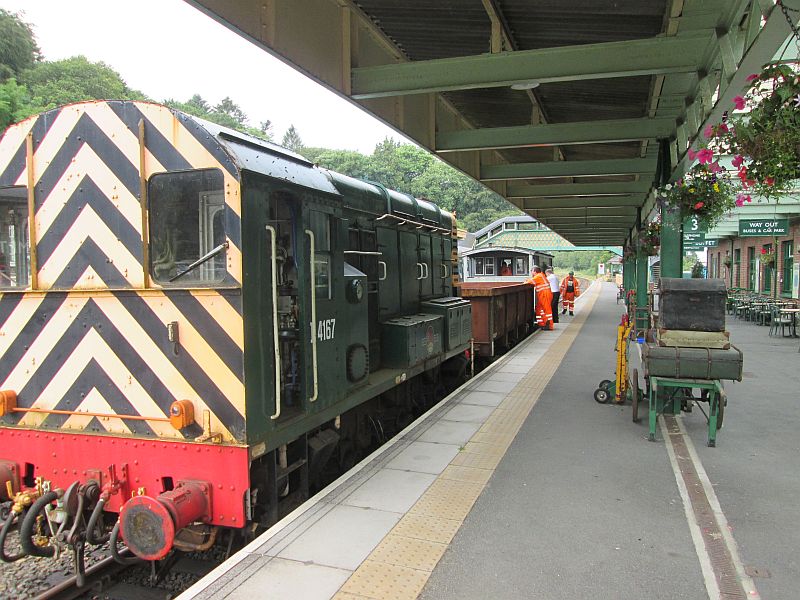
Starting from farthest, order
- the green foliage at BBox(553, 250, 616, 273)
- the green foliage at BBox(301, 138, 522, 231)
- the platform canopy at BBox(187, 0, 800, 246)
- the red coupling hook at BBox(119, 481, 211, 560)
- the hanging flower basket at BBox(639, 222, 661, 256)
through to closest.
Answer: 1. the green foliage at BBox(553, 250, 616, 273)
2. the green foliage at BBox(301, 138, 522, 231)
3. the hanging flower basket at BBox(639, 222, 661, 256)
4. the platform canopy at BBox(187, 0, 800, 246)
5. the red coupling hook at BBox(119, 481, 211, 560)

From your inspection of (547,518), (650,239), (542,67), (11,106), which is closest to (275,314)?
(547,518)

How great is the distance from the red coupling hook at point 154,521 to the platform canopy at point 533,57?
357 cm

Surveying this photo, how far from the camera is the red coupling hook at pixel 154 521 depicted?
3182 mm

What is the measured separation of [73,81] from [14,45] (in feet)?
17.5

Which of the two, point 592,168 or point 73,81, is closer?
point 592,168

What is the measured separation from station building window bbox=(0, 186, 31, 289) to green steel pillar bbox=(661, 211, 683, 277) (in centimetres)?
665

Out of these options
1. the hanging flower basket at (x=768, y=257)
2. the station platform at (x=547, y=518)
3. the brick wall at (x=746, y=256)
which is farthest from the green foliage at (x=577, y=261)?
the station platform at (x=547, y=518)

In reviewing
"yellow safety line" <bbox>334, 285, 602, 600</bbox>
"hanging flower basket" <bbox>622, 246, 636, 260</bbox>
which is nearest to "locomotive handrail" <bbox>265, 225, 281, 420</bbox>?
"yellow safety line" <bbox>334, 285, 602, 600</bbox>

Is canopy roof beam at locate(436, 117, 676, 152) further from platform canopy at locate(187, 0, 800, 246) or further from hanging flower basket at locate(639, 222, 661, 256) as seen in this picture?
hanging flower basket at locate(639, 222, 661, 256)

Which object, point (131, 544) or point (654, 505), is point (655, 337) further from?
point (131, 544)

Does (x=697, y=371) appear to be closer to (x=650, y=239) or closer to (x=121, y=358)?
(x=121, y=358)

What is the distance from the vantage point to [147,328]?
369 cm

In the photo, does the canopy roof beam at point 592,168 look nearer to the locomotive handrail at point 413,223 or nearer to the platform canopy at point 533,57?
the platform canopy at point 533,57

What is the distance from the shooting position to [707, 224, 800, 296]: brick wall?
18.5 meters
